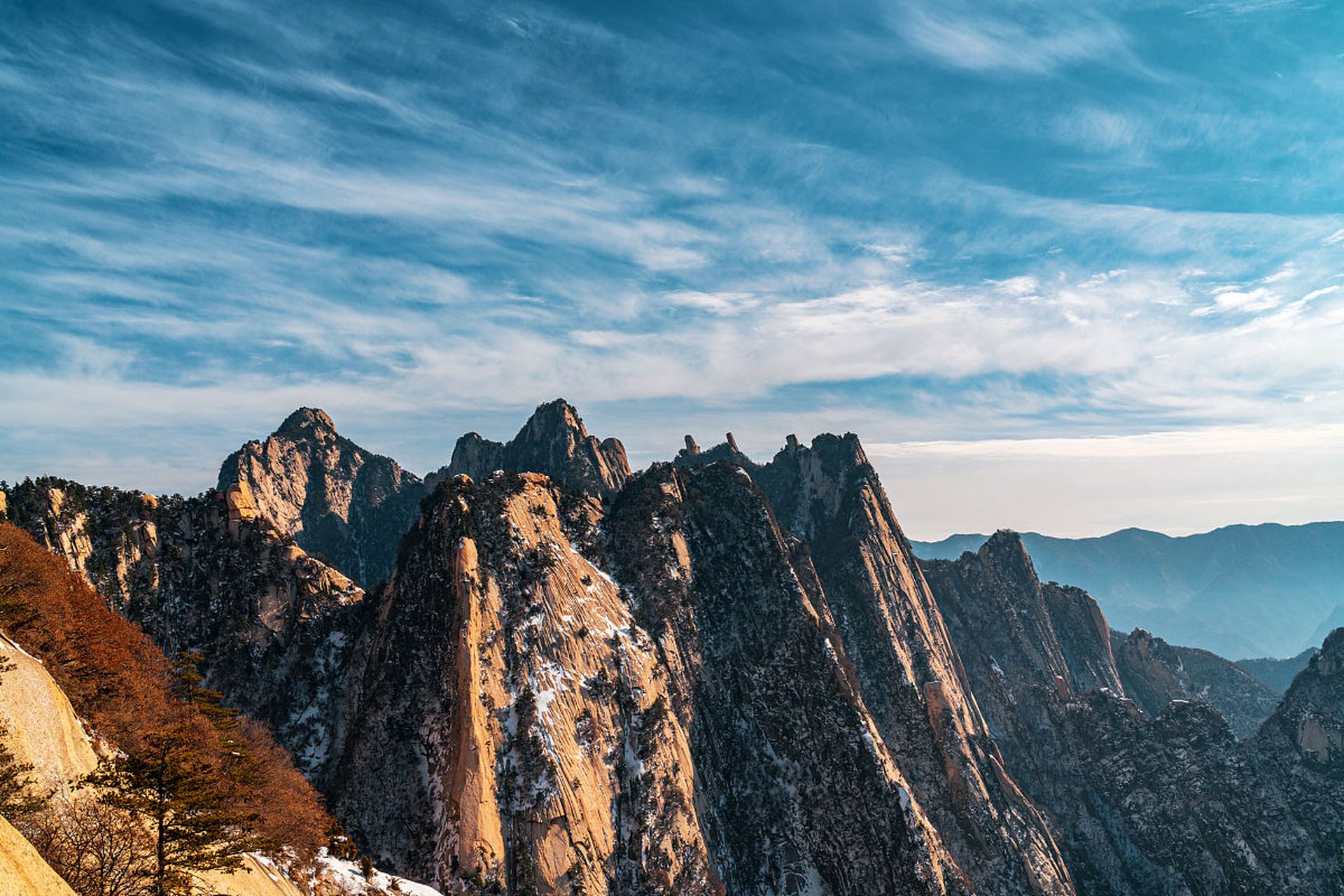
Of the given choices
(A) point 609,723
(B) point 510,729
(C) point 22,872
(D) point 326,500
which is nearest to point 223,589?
(B) point 510,729

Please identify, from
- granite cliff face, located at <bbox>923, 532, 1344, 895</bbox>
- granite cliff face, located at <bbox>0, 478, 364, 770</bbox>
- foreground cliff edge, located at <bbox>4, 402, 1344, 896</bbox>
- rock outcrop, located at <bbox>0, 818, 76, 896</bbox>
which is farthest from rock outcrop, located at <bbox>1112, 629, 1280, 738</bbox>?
rock outcrop, located at <bbox>0, 818, 76, 896</bbox>

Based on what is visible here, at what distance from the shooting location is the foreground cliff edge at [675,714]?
70375 mm

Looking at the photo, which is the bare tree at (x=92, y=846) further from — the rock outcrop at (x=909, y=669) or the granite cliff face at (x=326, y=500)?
the granite cliff face at (x=326, y=500)

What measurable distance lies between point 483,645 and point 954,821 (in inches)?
2786

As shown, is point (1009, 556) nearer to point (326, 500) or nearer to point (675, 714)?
point (675, 714)

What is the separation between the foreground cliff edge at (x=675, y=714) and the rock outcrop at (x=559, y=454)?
53.2 meters

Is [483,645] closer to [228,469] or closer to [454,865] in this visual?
[454,865]

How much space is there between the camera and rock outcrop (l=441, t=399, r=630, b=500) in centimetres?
17200

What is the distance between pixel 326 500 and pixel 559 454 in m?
71.7

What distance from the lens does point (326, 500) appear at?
18788 cm

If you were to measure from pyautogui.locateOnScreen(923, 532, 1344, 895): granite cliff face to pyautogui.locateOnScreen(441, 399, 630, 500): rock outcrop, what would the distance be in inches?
3665

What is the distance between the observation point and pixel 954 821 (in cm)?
9231

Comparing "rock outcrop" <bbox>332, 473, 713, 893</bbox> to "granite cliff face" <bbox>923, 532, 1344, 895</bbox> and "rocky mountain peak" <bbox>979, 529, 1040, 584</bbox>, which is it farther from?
"rocky mountain peak" <bbox>979, 529, 1040, 584</bbox>

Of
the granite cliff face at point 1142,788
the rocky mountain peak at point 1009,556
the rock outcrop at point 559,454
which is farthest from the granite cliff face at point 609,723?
the rocky mountain peak at point 1009,556
